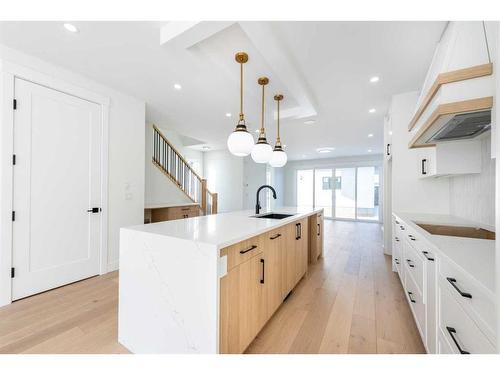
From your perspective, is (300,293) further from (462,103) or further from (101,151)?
(101,151)

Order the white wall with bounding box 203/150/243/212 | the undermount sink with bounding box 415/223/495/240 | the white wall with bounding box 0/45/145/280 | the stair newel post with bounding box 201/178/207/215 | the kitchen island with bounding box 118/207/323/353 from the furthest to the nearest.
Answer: the white wall with bounding box 203/150/243/212
the stair newel post with bounding box 201/178/207/215
the white wall with bounding box 0/45/145/280
the undermount sink with bounding box 415/223/495/240
the kitchen island with bounding box 118/207/323/353

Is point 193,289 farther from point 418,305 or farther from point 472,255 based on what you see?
point 418,305

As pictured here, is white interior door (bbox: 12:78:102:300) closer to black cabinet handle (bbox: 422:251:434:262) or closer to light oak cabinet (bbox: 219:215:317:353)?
light oak cabinet (bbox: 219:215:317:353)

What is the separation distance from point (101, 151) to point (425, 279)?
3701mm

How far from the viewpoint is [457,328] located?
937 millimetres

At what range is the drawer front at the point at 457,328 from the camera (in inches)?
29.8

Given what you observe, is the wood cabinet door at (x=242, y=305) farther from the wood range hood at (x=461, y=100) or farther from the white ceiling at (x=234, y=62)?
the white ceiling at (x=234, y=62)

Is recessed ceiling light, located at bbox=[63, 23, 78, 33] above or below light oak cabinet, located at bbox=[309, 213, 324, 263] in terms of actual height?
above

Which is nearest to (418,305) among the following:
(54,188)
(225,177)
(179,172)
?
(54,188)

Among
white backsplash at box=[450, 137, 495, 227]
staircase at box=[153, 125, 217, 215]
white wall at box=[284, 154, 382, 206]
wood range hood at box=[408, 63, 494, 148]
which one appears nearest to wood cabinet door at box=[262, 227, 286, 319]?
wood range hood at box=[408, 63, 494, 148]

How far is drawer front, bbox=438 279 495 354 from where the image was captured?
2.49 ft

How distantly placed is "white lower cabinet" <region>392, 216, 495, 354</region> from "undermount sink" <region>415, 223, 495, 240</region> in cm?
39

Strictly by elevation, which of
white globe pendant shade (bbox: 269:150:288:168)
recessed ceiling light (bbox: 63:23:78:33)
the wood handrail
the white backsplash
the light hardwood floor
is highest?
recessed ceiling light (bbox: 63:23:78:33)

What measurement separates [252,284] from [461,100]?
161 centimetres
